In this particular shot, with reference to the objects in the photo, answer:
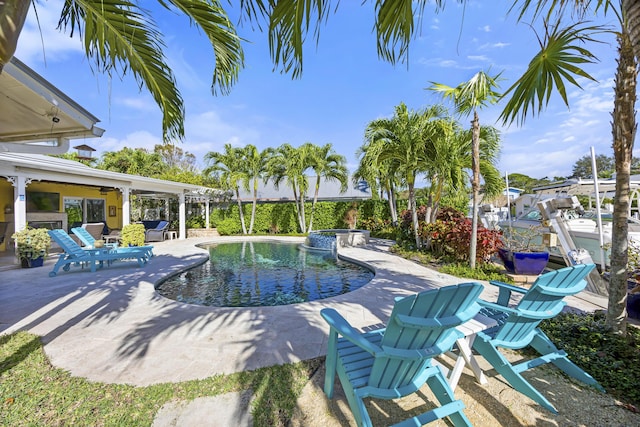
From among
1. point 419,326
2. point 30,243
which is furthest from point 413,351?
point 30,243

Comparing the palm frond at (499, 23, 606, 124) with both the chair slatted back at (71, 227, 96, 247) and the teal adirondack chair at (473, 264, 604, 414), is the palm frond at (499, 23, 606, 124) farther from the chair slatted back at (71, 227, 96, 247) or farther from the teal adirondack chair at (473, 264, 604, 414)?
the chair slatted back at (71, 227, 96, 247)

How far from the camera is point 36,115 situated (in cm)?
418

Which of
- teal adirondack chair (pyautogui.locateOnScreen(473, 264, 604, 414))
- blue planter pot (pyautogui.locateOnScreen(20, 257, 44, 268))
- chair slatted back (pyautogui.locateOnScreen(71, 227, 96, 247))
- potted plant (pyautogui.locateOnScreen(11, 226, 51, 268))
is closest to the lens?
teal adirondack chair (pyautogui.locateOnScreen(473, 264, 604, 414))

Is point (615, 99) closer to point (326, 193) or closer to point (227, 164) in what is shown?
point (227, 164)

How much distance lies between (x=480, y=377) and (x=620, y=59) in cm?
425

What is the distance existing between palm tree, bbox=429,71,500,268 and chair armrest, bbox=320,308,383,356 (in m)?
6.40

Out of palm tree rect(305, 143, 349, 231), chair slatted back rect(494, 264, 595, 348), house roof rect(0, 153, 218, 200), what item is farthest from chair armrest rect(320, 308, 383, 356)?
palm tree rect(305, 143, 349, 231)

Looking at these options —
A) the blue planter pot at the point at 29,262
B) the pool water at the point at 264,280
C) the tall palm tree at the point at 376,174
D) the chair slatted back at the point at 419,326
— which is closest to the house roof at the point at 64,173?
the blue planter pot at the point at 29,262

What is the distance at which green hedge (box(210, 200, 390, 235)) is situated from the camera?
1964cm

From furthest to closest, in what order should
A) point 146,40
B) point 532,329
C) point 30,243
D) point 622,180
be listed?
point 30,243
point 622,180
point 146,40
point 532,329

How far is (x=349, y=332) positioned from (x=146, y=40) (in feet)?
12.9

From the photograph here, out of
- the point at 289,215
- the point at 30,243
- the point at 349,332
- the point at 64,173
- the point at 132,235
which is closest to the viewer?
the point at 349,332

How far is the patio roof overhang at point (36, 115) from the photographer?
3.23m

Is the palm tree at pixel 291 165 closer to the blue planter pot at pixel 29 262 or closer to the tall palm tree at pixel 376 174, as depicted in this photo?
the tall palm tree at pixel 376 174
